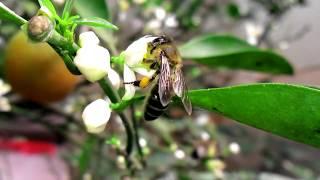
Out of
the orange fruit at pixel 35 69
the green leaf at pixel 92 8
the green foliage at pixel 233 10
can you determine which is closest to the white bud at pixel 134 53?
the green leaf at pixel 92 8

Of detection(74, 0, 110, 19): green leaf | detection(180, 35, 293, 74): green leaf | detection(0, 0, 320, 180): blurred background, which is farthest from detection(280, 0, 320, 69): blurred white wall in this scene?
detection(74, 0, 110, 19): green leaf

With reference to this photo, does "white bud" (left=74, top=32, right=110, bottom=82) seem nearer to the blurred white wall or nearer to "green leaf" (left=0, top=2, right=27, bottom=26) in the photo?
"green leaf" (left=0, top=2, right=27, bottom=26)

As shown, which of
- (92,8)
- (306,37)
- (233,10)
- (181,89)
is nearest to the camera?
(181,89)

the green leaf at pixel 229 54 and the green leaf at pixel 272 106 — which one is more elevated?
the green leaf at pixel 229 54

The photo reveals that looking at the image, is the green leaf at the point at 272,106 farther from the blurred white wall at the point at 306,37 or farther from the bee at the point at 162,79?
the blurred white wall at the point at 306,37

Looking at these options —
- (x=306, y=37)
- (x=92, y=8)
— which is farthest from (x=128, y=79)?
(x=306, y=37)

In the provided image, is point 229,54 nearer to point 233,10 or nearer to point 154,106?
point 154,106
